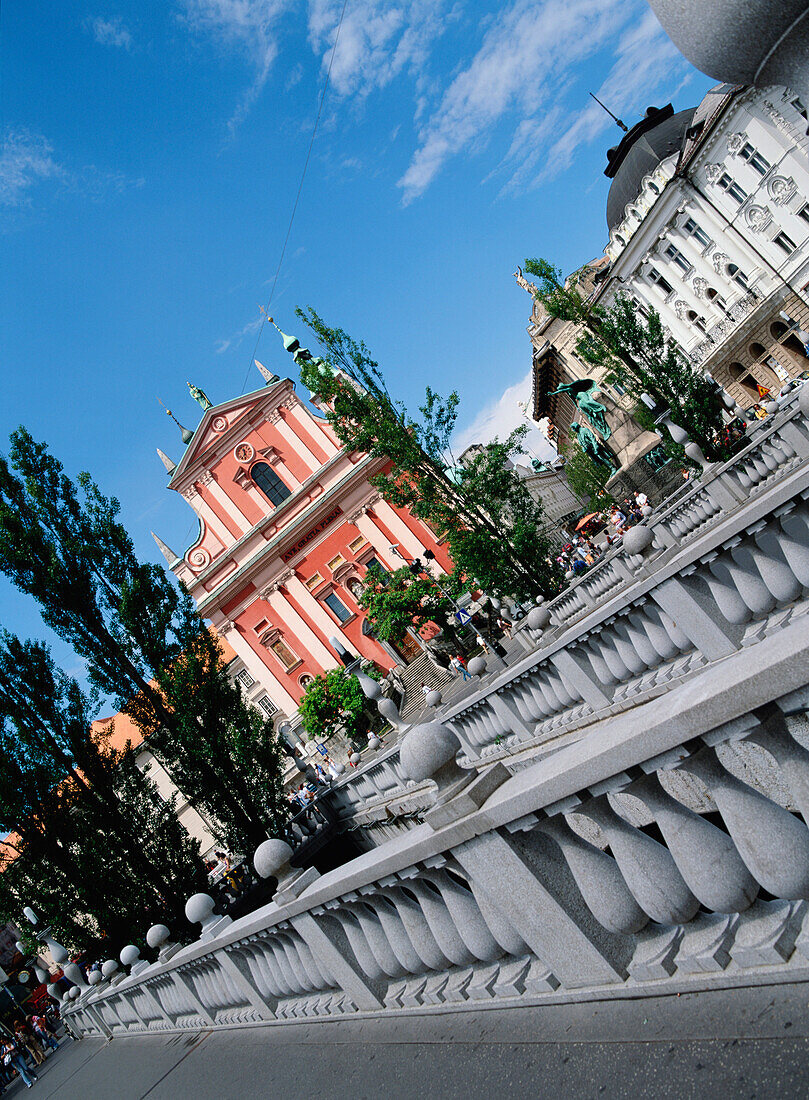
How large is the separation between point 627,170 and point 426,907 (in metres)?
54.7

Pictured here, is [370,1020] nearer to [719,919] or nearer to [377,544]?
[719,919]

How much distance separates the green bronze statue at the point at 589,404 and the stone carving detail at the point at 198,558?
2141 cm

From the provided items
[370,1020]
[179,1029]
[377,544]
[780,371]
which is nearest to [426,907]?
[370,1020]

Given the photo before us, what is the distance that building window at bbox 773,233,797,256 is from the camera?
1412 inches

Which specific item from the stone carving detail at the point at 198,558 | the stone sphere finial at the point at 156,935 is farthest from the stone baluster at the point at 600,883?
the stone carving detail at the point at 198,558

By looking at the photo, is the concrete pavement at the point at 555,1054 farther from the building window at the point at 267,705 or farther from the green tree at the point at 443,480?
the building window at the point at 267,705

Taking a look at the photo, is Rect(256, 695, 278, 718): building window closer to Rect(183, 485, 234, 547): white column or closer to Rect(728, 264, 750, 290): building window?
Rect(183, 485, 234, 547): white column

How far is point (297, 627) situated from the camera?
3669cm

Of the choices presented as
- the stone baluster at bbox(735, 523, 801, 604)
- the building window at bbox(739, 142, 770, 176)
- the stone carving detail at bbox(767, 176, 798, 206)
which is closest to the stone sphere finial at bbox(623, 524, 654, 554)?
the stone baluster at bbox(735, 523, 801, 604)

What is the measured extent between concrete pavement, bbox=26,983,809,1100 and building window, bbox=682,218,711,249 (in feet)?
145

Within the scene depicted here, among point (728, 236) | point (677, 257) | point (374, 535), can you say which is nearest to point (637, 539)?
point (374, 535)

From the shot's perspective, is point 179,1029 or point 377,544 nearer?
point 179,1029

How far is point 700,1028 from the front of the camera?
7.64ft

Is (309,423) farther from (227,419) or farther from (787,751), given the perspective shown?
(787,751)
